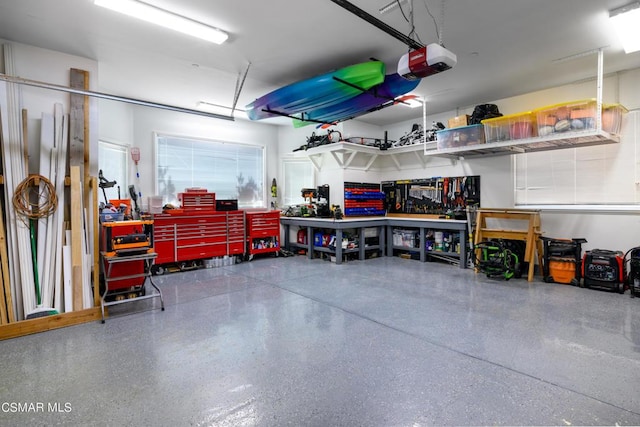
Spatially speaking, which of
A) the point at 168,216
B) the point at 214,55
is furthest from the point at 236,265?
the point at 214,55

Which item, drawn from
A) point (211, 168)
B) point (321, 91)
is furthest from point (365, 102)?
point (211, 168)

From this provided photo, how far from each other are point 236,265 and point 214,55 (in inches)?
150

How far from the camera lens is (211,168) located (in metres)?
7.00

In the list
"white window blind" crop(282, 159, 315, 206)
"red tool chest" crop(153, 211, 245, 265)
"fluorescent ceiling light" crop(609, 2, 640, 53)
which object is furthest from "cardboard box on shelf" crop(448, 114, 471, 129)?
"red tool chest" crop(153, 211, 245, 265)

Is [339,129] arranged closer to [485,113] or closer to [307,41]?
[485,113]

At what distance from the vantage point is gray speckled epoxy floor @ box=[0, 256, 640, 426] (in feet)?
6.07

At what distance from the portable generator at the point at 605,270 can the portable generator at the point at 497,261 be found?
0.87 m

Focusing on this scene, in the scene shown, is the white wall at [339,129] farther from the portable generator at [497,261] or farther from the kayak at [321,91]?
the kayak at [321,91]

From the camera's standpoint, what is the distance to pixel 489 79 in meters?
4.86

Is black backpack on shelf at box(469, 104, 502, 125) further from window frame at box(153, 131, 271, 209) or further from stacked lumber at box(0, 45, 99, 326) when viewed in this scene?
stacked lumber at box(0, 45, 99, 326)

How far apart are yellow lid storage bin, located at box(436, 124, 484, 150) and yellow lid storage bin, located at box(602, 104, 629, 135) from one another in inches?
55.4

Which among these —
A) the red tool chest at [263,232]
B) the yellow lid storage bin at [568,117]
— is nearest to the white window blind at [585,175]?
the yellow lid storage bin at [568,117]

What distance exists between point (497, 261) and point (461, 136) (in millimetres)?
2058

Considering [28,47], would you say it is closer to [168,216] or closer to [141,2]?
Result: [141,2]
